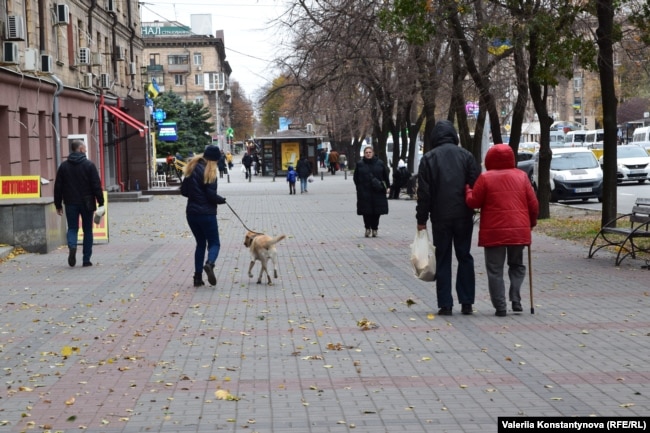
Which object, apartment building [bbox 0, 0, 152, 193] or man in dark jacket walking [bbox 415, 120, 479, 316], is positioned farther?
apartment building [bbox 0, 0, 152, 193]

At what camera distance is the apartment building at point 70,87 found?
25416mm

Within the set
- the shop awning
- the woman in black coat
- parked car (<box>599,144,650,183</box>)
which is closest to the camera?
the woman in black coat

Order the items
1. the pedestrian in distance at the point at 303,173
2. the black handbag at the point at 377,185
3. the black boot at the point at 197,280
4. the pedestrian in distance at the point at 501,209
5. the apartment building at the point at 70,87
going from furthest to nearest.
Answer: the pedestrian in distance at the point at 303,173, the apartment building at the point at 70,87, the black handbag at the point at 377,185, the black boot at the point at 197,280, the pedestrian in distance at the point at 501,209

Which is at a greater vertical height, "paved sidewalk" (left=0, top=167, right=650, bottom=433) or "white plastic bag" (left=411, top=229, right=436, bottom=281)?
"white plastic bag" (left=411, top=229, right=436, bottom=281)

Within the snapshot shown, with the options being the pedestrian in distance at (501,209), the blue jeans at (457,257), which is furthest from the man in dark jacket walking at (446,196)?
the pedestrian in distance at (501,209)

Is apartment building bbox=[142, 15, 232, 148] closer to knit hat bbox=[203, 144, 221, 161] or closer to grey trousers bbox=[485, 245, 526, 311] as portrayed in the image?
knit hat bbox=[203, 144, 221, 161]

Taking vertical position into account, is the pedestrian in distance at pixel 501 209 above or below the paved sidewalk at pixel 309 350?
above

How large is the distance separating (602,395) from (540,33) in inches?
487

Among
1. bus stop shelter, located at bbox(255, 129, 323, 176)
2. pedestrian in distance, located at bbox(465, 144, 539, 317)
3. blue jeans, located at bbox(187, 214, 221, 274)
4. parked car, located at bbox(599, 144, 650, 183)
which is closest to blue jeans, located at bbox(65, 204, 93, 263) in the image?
blue jeans, located at bbox(187, 214, 221, 274)

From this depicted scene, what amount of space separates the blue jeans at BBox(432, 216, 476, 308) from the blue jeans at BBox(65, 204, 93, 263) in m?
6.92

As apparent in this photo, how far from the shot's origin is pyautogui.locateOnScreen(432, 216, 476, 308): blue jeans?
986 cm

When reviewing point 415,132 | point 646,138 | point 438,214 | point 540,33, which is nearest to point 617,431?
point 438,214

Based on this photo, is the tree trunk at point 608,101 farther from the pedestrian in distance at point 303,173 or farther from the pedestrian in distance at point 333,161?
the pedestrian in distance at point 333,161

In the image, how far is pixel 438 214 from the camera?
9891mm
